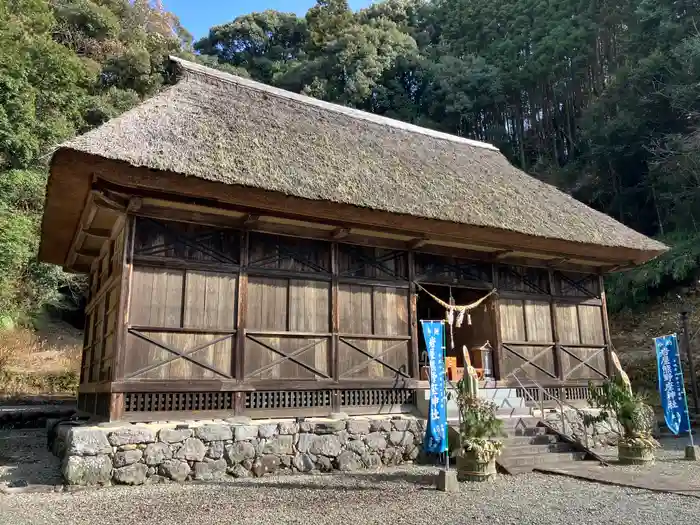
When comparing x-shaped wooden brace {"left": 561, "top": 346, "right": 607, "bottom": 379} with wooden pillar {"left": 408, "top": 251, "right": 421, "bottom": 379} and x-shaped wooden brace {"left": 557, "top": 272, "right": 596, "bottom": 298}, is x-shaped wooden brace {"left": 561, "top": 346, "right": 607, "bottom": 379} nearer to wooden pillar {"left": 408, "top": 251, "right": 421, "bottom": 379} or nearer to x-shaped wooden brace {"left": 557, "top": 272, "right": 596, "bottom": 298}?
x-shaped wooden brace {"left": 557, "top": 272, "right": 596, "bottom": 298}

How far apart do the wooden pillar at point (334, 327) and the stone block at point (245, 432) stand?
5.11ft

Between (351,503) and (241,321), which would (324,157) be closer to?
(241,321)

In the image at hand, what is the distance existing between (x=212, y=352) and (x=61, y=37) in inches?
1131

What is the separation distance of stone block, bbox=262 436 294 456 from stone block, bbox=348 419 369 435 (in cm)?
102

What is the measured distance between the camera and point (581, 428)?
10898 millimetres

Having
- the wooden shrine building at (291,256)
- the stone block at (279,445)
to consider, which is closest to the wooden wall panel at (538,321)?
the wooden shrine building at (291,256)

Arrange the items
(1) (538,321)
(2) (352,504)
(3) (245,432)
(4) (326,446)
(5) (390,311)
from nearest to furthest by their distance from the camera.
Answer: (2) (352,504)
(3) (245,432)
(4) (326,446)
(5) (390,311)
(1) (538,321)

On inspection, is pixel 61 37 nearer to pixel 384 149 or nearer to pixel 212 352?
pixel 384 149

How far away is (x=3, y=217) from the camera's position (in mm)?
19078

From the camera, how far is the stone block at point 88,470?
665 cm

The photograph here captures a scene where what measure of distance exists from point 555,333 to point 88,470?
939 centimetres

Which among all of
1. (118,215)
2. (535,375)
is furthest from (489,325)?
(118,215)

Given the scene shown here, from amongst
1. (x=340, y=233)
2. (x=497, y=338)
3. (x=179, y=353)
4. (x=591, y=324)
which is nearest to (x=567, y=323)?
(x=591, y=324)

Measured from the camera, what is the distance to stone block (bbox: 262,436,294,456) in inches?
311
